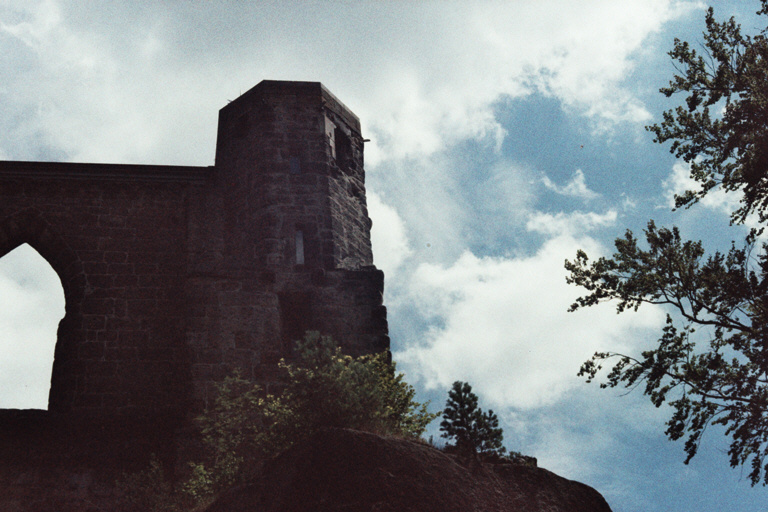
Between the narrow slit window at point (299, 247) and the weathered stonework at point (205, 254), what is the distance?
0.8 inches

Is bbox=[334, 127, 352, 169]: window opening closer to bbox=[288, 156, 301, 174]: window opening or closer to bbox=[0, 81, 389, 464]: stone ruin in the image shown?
bbox=[0, 81, 389, 464]: stone ruin

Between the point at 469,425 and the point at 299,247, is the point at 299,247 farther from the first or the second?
the point at 469,425

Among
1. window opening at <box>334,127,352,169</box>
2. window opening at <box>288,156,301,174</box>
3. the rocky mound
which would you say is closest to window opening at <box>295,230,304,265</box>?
window opening at <box>288,156,301,174</box>

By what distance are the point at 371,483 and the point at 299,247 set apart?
7486mm

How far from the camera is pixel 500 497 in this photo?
11078 mm

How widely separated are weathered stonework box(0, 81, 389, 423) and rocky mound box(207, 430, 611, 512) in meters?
4.09

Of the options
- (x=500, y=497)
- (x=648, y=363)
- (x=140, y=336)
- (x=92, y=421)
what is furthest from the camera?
(x=140, y=336)

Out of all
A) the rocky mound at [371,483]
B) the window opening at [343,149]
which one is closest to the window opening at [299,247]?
the window opening at [343,149]

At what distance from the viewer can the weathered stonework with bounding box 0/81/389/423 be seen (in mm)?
14930

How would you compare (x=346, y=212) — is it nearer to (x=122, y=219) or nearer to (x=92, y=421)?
(x=122, y=219)

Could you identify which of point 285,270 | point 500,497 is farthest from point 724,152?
point 285,270

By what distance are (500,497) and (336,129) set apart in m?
10.0

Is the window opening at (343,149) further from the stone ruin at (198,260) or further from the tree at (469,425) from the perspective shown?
the tree at (469,425)

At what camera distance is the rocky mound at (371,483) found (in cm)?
964
